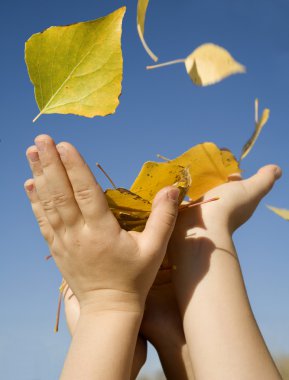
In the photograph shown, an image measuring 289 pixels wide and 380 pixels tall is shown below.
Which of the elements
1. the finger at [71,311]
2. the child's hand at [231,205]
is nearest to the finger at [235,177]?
the child's hand at [231,205]

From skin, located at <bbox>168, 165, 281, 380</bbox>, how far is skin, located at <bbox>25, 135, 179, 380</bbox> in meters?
0.10

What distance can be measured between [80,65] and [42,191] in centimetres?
21

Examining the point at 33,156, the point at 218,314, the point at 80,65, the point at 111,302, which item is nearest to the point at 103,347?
the point at 111,302

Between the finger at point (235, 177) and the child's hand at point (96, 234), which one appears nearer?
the child's hand at point (96, 234)

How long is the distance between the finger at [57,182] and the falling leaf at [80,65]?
0.19ft

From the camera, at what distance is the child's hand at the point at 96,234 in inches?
29.1

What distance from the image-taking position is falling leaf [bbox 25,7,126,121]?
673 millimetres

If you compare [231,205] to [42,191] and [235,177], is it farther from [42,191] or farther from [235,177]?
[42,191]

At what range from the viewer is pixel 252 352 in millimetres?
784

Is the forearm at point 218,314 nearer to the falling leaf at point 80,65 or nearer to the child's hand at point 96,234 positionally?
the child's hand at point 96,234

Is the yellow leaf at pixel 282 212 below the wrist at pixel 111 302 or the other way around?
the other way around

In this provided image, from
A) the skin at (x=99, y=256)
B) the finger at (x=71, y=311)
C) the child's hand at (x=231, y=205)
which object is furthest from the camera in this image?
the finger at (x=71, y=311)

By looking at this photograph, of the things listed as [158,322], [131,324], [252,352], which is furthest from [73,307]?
[252,352]

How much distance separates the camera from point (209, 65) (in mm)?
643
